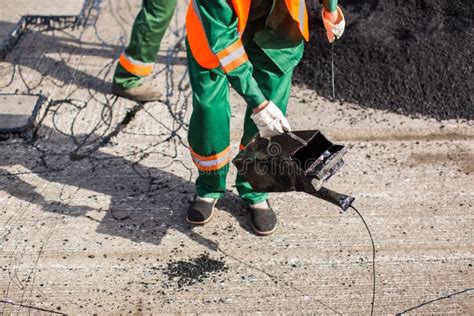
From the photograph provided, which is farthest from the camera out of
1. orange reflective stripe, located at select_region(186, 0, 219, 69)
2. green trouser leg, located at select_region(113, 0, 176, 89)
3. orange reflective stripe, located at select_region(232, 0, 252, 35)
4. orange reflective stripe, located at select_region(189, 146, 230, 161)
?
green trouser leg, located at select_region(113, 0, 176, 89)

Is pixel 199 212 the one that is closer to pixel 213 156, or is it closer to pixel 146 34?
pixel 213 156

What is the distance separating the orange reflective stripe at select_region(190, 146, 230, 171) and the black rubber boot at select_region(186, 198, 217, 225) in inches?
9.8

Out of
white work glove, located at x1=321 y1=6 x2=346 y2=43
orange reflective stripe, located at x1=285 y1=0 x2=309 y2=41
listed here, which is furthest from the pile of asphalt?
orange reflective stripe, located at x1=285 y1=0 x2=309 y2=41

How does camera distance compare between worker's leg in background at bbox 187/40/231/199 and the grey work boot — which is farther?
the grey work boot

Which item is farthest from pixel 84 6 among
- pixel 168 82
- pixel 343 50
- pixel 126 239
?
pixel 126 239

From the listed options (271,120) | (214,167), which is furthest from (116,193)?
(271,120)

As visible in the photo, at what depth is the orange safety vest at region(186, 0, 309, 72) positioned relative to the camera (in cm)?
308

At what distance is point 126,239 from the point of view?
3.77 meters

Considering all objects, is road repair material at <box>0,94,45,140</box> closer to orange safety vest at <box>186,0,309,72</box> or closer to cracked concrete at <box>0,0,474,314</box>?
cracked concrete at <box>0,0,474,314</box>

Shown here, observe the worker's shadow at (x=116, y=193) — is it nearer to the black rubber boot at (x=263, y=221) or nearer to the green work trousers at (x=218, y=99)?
the black rubber boot at (x=263, y=221)

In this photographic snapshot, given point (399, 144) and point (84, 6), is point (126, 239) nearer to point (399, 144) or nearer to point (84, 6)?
point (399, 144)

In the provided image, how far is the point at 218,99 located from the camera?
344cm

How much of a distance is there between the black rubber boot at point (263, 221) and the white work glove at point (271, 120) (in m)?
0.71

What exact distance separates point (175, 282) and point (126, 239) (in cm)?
45
